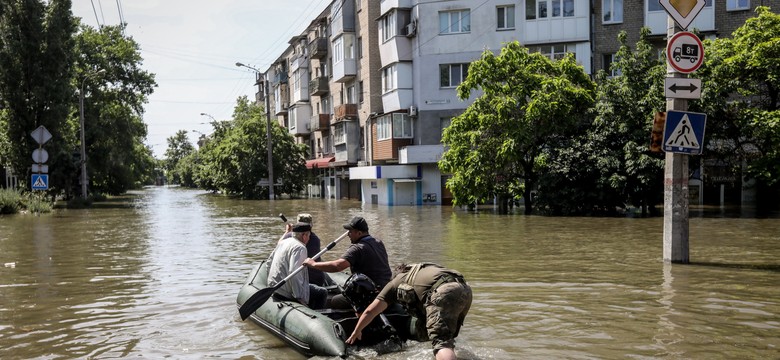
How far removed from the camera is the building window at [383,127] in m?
41.7

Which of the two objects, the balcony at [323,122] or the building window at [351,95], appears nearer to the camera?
the building window at [351,95]

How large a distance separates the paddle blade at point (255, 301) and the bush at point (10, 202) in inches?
1121

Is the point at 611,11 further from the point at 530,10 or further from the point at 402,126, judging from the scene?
the point at 402,126

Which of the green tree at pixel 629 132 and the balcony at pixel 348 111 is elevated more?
the balcony at pixel 348 111

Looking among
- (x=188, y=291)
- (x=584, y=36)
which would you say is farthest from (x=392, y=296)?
(x=584, y=36)

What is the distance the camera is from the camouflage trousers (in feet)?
22.6

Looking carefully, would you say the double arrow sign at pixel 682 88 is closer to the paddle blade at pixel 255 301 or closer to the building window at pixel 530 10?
the paddle blade at pixel 255 301

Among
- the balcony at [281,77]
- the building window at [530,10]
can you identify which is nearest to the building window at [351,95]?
the building window at [530,10]

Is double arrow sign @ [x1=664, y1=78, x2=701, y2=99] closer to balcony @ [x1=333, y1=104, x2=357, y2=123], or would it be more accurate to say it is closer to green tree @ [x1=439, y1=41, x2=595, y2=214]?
green tree @ [x1=439, y1=41, x2=595, y2=214]

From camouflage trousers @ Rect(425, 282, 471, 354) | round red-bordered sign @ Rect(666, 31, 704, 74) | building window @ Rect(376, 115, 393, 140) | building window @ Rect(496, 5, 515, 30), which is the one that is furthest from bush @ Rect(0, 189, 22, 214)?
camouflage trousers @ Rect(425, 282, 471, 354)

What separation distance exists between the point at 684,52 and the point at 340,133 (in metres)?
40.6

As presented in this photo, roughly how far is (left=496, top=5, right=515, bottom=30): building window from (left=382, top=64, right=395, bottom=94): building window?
268 inches

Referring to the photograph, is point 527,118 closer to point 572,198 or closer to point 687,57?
point 572,198

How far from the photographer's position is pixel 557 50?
37875 millimetres
